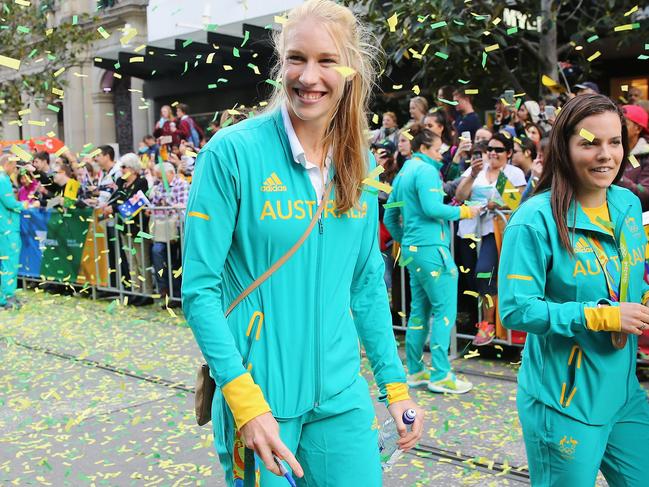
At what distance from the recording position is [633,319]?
8.70ft

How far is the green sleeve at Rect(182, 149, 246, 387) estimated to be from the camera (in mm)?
2236

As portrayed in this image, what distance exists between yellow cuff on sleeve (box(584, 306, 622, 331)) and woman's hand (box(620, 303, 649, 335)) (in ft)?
0.04

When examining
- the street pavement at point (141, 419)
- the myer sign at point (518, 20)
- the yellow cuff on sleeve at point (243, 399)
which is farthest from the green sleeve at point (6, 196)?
the yellow cuff on sleeve at point (243, 399)

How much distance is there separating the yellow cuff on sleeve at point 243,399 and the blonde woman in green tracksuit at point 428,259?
430cm

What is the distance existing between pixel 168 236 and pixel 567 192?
815 cm

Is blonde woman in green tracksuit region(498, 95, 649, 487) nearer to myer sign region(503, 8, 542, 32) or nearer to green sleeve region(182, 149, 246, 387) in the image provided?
green sleeve region(182, 149, 246, 387)

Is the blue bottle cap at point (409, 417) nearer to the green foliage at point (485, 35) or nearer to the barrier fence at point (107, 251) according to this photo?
the green foliage at point (485, 35)

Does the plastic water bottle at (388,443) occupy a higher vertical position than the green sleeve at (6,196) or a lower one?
lower

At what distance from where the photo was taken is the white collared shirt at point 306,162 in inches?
97.3

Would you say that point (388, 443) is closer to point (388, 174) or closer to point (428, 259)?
point (428, 259)

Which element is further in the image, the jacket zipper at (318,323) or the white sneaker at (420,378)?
the white sneaker at (420,378)

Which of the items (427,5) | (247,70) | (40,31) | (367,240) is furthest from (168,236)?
(40,31)

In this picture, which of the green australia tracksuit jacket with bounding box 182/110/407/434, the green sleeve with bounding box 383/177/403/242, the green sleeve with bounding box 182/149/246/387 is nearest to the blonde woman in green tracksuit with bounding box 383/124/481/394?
the green sleeve with bounding box 383/177/403/242

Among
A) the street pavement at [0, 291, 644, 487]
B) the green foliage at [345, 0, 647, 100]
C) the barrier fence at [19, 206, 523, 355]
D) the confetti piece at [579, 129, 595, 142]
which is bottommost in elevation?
the street pavement at [0, 291, 644, 487]
